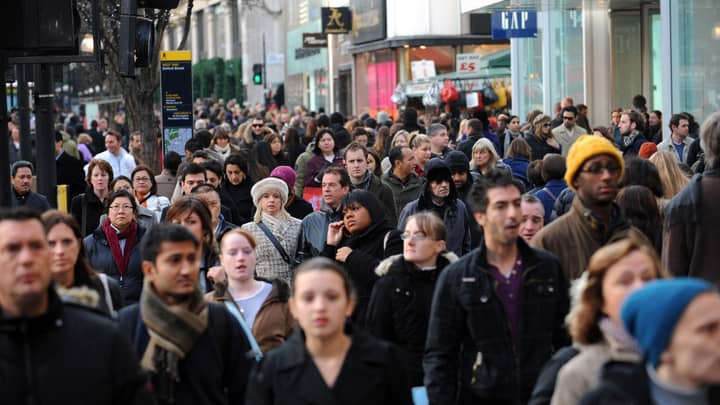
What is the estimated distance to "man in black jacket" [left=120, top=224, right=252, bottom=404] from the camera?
6.15 meters

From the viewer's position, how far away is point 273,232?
11.0m

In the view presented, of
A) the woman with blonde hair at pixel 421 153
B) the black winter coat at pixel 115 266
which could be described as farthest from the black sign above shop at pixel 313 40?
the black winter coat at pixel 115 266

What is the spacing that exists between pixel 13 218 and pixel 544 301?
260 centimetres

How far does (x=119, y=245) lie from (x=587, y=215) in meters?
4.22

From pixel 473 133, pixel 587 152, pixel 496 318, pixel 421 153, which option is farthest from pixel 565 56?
pixel 496 318

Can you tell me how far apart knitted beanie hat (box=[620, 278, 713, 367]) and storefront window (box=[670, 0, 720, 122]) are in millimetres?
17919

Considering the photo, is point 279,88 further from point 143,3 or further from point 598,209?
point 598,209

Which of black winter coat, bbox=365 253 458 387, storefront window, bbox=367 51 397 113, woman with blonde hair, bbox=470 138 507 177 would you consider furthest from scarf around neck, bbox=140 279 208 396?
storefront window, bbox=367 51 397 113

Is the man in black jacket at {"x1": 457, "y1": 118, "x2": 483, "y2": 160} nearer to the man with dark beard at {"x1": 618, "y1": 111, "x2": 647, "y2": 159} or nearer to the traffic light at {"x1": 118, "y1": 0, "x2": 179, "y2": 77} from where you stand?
the man with dark beard at {"x1": 618, "y1": 111, "x2": 647, "y2": 159}

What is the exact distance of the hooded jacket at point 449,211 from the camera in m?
11.4

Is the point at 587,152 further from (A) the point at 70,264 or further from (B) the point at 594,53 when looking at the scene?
(B) the point at 594,53

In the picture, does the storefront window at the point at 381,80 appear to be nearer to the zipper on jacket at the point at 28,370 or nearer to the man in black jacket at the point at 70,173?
the man in black jacket at the point at 70,173

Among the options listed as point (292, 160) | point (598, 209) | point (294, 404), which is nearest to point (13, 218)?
point (294, 404)

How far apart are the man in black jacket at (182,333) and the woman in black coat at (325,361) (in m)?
0.60
